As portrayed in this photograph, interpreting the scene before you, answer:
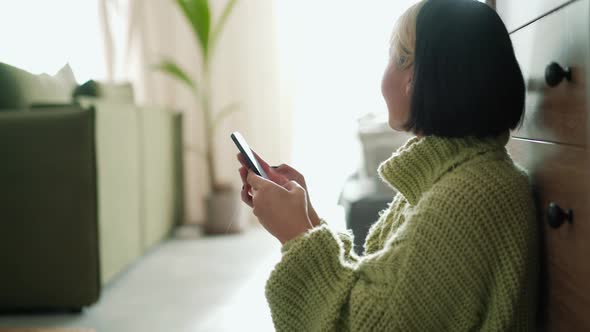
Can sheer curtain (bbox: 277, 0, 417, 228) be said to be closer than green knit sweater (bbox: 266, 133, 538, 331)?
No

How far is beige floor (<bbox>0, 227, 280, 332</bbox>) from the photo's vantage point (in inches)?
69.4

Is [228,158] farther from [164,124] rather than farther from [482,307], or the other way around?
[482,307]

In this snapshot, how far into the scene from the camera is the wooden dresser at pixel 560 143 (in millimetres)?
571

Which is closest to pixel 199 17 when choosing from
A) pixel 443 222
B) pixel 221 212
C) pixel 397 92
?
pixel 221 212

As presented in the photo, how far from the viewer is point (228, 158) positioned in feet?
11.6

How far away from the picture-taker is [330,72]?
130 inches

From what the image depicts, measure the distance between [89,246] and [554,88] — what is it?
1.51 metres

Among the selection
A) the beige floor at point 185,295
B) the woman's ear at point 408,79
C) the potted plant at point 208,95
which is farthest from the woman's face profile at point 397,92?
the potted plant at point 208,95

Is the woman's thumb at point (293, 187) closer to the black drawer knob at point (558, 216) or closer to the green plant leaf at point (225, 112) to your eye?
the black drawer knob at point (558, 216)

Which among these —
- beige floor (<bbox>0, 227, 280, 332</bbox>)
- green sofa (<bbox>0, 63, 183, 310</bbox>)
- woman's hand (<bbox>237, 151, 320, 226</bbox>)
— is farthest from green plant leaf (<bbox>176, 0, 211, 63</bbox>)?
woman's hand (<bbox>237, 151, 320, 226</bbox>)

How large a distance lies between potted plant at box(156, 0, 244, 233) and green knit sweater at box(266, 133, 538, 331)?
2410 mm

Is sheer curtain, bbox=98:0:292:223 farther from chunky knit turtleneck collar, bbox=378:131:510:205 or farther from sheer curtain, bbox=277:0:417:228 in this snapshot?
chunky knit turtleneck collar, bbox=378:131:510:205

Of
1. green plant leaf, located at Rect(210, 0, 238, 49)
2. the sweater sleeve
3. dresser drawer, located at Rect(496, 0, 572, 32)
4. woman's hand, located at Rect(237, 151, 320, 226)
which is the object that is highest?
green plant leaf, located at Rect(210, 0, 238, 49)

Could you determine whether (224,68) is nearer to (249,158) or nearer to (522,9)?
(249,158)
